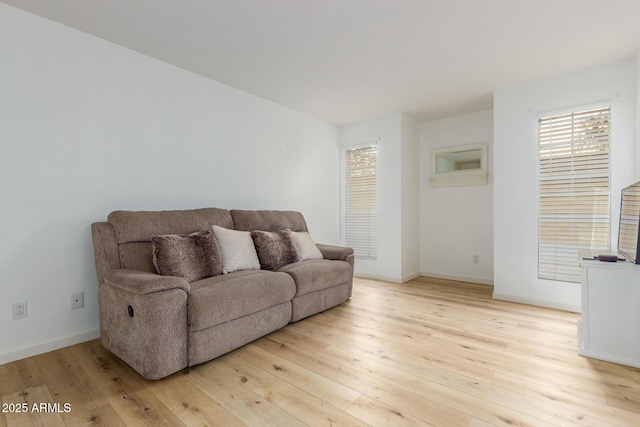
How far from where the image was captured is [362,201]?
5000 millimetres

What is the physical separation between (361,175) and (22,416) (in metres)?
4.40

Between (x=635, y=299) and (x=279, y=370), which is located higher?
(x=635, y=299)

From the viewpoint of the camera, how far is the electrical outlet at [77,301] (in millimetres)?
2447

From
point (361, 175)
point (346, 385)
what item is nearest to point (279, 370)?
point (346, 385)

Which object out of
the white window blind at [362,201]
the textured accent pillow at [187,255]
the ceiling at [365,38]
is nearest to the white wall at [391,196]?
the white window blind at [362,201]

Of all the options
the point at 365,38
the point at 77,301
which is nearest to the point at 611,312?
the point at 365,38

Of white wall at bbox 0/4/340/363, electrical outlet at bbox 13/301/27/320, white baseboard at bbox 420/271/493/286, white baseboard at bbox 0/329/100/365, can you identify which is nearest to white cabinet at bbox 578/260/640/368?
white baseboard at bbox 420/271/493/286

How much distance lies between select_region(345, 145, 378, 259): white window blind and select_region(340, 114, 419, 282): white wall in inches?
4.3

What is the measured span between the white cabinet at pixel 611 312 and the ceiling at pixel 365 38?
6.15 ft

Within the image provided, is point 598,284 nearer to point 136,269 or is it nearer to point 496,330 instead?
point 496,330

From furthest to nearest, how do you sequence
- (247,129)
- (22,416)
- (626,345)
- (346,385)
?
(247,129)
(626,345)
(346,385)
(22,416)

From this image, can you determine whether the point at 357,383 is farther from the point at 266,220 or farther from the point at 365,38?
the point at 365,38

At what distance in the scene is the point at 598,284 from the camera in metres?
2.24

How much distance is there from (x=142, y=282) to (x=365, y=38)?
248 centimetres
